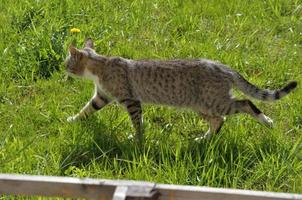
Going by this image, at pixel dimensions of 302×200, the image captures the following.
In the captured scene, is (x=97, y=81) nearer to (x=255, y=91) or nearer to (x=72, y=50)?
(x=72, y=50)

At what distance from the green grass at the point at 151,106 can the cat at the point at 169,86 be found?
0.41 ft

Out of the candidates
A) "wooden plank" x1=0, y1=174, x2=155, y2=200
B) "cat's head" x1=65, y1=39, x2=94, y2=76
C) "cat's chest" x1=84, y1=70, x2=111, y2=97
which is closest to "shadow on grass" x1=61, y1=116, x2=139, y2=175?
"cat's chest" x1=84, y1=70, x2=111, y2=97

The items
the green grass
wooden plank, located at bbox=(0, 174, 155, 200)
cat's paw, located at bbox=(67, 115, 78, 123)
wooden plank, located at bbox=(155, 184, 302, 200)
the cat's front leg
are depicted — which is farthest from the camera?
the cat's front leg

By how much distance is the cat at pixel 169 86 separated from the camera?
412cm

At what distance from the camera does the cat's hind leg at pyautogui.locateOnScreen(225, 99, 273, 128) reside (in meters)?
4.14

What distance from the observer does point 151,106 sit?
4660 mm

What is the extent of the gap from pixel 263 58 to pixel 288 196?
2960mm

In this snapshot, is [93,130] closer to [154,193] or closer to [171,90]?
[171,90]

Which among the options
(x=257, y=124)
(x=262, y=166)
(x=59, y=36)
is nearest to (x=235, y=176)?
(x=262, y=166)

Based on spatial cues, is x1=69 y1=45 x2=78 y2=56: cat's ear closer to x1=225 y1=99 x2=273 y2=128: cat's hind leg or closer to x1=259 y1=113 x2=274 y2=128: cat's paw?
x1=225 y1=99 x2=273 y2=128: cat's hind leg

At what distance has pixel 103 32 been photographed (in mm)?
5742

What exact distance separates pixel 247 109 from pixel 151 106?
0.86 metres

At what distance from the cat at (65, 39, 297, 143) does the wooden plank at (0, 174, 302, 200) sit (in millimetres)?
1473

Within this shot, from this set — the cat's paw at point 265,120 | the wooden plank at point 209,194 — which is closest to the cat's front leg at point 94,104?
the cat's paw at point 265,120
